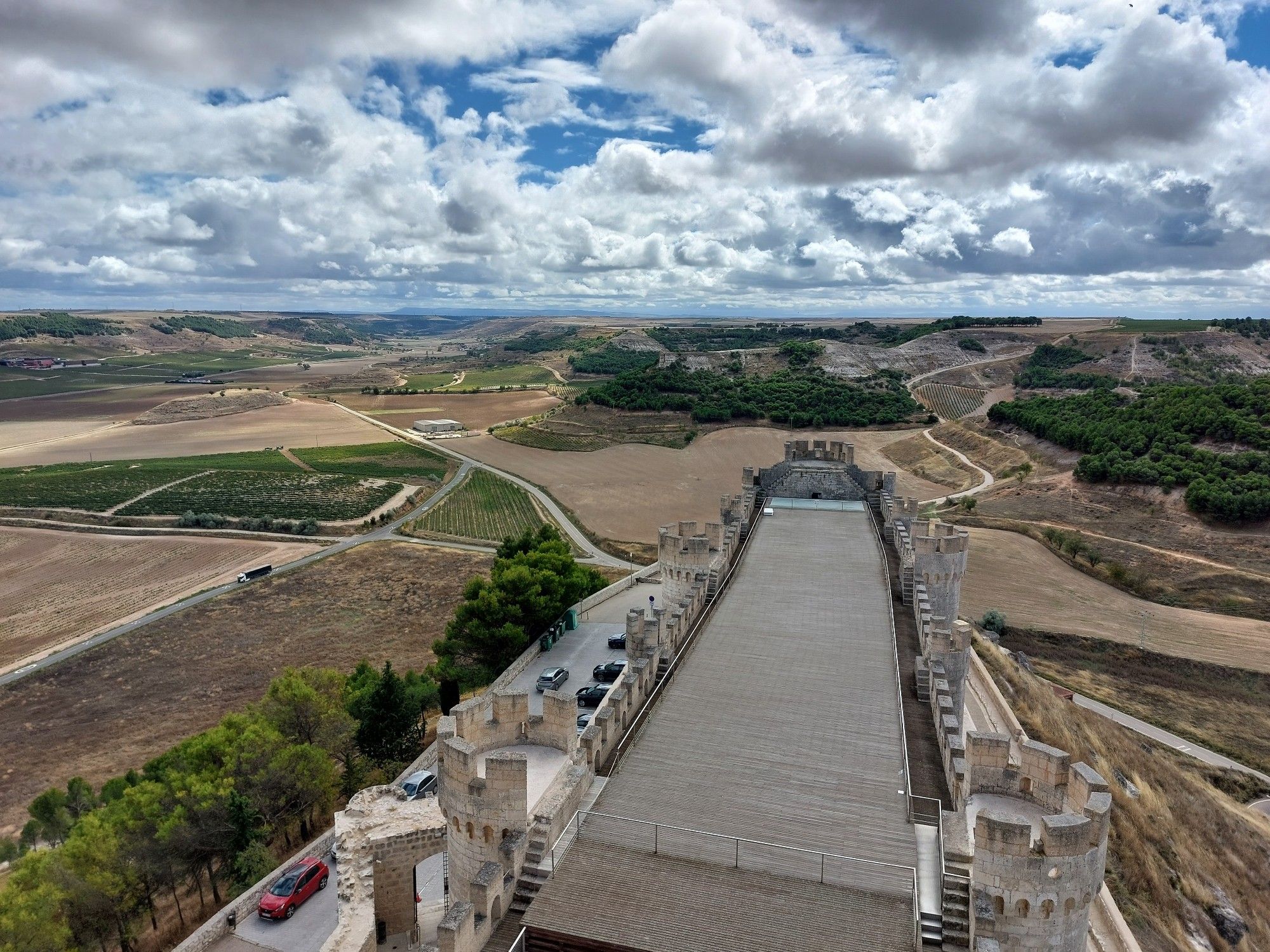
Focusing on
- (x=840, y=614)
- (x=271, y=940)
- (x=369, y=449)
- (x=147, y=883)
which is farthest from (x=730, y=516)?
(x=369, y=449)

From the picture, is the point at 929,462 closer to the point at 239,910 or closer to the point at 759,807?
the point at 759,807

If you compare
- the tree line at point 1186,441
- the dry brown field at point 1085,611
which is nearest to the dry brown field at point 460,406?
the tree line at point 1186,441

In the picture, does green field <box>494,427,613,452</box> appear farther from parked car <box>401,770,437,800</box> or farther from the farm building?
parked car <box>401,770,437,800</box>

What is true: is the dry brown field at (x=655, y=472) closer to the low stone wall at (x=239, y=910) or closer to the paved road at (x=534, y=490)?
the paved road at (x=534, y=490)

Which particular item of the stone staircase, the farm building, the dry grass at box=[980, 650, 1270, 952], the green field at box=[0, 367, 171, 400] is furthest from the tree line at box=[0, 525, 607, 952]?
the green field at box=[0, 367, 171, 400]

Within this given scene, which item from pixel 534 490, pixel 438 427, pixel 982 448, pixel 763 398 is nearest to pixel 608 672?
pixel 534 490

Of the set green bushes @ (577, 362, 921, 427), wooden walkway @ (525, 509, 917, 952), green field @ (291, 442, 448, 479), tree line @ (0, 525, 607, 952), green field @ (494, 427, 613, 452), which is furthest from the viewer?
green bushes @ (577, 362, 921, 427)
